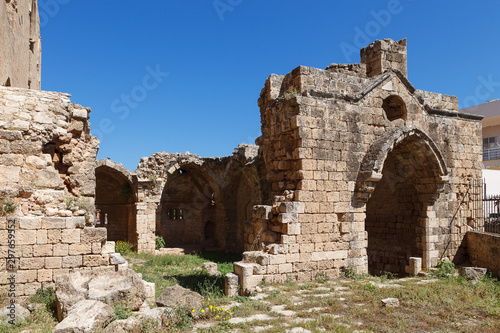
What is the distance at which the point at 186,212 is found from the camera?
2256cm

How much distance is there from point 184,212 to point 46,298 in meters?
17.3

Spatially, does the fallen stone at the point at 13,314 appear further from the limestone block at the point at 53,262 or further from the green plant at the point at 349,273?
the green plant at the point at 349,273

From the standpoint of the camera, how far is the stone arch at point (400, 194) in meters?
8.52

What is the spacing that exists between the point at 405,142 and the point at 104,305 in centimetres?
807

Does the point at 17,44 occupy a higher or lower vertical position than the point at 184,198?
higher

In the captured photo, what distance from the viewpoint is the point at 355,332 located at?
493 centimetres

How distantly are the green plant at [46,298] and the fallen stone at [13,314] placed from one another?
0.29 metres

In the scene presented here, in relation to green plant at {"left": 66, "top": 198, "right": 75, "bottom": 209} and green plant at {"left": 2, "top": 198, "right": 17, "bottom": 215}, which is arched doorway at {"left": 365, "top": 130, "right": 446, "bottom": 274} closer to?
green plant at {"left": 66, "top": 198, "right": 75, "bottom": 209}

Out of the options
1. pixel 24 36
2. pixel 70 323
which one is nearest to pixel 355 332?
pixel 70 323

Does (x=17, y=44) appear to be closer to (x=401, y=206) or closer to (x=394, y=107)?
(x=394, y=107)

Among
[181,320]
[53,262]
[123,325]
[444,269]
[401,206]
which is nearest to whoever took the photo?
[123,325]

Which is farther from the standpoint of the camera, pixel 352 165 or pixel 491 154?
pixel 491 154

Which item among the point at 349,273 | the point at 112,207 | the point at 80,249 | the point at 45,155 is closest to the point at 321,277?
the point at 349,273

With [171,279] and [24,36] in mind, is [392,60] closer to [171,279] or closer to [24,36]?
[171,279]
